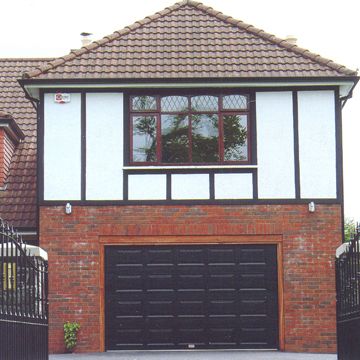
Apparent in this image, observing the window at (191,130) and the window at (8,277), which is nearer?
the window at (8,277)

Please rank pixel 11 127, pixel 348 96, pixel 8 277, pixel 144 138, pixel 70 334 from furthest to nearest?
pixel 11 127 < pixel 348 96 < pixel 144 138 < pixel 70 334 < pixel 8 277

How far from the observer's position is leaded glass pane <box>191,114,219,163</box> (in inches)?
748

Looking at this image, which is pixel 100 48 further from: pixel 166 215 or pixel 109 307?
pixel 109 307

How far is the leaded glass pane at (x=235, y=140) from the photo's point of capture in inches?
749

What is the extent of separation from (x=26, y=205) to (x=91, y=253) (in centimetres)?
270

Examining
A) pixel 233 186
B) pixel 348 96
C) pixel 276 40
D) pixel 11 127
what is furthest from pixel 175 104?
pixel 11 127

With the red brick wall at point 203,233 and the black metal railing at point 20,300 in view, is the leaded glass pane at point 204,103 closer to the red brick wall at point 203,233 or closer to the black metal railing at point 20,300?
the red brick wall at point 203,233

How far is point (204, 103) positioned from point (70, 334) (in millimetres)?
5445

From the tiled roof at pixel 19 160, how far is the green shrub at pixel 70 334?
2.78 meters

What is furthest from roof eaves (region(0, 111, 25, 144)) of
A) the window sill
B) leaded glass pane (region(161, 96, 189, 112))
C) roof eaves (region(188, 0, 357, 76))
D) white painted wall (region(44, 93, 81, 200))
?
roof eaves (region(188, 0, 357, 76))

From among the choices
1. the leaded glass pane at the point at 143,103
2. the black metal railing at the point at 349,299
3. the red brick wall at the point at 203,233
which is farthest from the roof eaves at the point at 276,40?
the black metal railing at the point at 349,299

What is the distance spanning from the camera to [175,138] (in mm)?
19062

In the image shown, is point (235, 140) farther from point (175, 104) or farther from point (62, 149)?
point (62, 149)

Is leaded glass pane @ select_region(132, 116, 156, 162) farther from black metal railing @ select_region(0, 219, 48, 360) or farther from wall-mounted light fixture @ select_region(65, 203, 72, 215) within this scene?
black metal railing @ select_region(0, 219, 48, 360)
